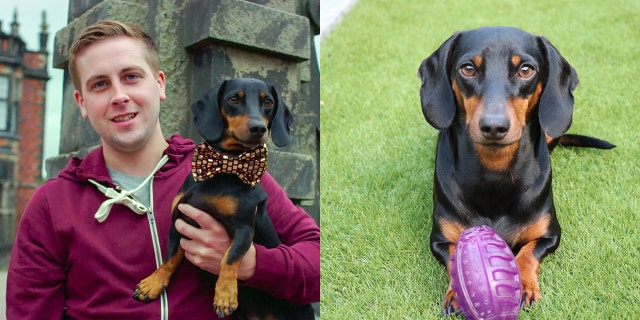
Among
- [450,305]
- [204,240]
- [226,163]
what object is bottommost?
[450,305]

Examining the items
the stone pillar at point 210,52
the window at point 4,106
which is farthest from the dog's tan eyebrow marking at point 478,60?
the window at point 4,106

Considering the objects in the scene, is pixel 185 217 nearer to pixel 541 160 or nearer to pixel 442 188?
pixel 442 188

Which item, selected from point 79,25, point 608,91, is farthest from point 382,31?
point 79,25

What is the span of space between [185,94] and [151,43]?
20cm

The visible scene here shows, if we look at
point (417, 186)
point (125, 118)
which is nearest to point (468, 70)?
point (417, 186)

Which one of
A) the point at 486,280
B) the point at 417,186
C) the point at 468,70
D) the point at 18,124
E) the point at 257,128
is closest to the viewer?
the point at 257,128

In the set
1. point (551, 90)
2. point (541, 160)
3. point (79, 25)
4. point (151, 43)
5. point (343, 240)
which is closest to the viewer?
point (151, 43)

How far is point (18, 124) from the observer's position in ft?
5.26

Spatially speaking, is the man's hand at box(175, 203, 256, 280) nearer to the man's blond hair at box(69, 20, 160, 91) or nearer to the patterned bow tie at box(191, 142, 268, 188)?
the patterned bow tie at box(191, 142, 268, 188)

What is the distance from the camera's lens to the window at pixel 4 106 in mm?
1569

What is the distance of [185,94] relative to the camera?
1709 millimetres

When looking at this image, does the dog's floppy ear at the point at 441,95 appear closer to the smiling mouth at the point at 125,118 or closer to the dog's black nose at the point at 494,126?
the dog's black nose at the point at 494,126

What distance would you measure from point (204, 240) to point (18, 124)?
0.56m

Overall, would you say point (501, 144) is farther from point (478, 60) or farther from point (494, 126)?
point (478, 60)
